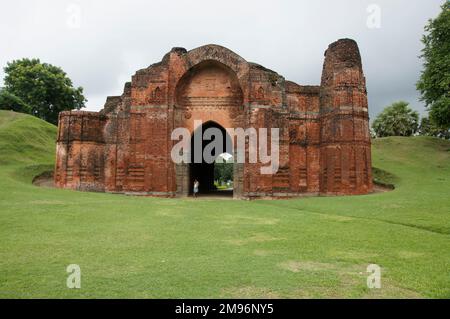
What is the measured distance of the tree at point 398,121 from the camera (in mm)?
43656

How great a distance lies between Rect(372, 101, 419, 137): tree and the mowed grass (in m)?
32.7

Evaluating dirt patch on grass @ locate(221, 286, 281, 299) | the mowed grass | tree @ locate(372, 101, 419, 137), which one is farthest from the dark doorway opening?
tree @ locate(372, 101, 419, 137)

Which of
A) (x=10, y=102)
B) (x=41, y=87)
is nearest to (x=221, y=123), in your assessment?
(x=10, y=102)

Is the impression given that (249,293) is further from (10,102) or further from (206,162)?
(10,102)

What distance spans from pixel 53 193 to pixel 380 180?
15.6 m

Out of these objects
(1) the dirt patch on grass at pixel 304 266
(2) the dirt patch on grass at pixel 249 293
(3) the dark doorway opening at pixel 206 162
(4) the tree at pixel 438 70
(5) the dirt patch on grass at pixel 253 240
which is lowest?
(2) the dirt patch on grass at pixel 249 293

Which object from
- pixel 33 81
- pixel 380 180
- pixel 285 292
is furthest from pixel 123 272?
pixel 33 81

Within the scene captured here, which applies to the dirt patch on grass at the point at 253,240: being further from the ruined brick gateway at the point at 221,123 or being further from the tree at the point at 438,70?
the tree at the point at 438,70

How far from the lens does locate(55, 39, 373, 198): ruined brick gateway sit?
17891mm

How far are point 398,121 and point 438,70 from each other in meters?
23.7

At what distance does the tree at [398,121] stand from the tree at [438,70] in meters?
21.3

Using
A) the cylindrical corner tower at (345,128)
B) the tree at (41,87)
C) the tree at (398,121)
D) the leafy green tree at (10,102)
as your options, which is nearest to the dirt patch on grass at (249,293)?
the cylindrical corner tower at (345,128)

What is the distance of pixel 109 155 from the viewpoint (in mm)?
18812

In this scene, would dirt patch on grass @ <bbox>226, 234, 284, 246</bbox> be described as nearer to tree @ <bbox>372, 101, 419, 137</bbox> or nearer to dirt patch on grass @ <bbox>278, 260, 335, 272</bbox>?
dirt patch on grass @ <bbox>278, 260, 335, 272</bbox>
